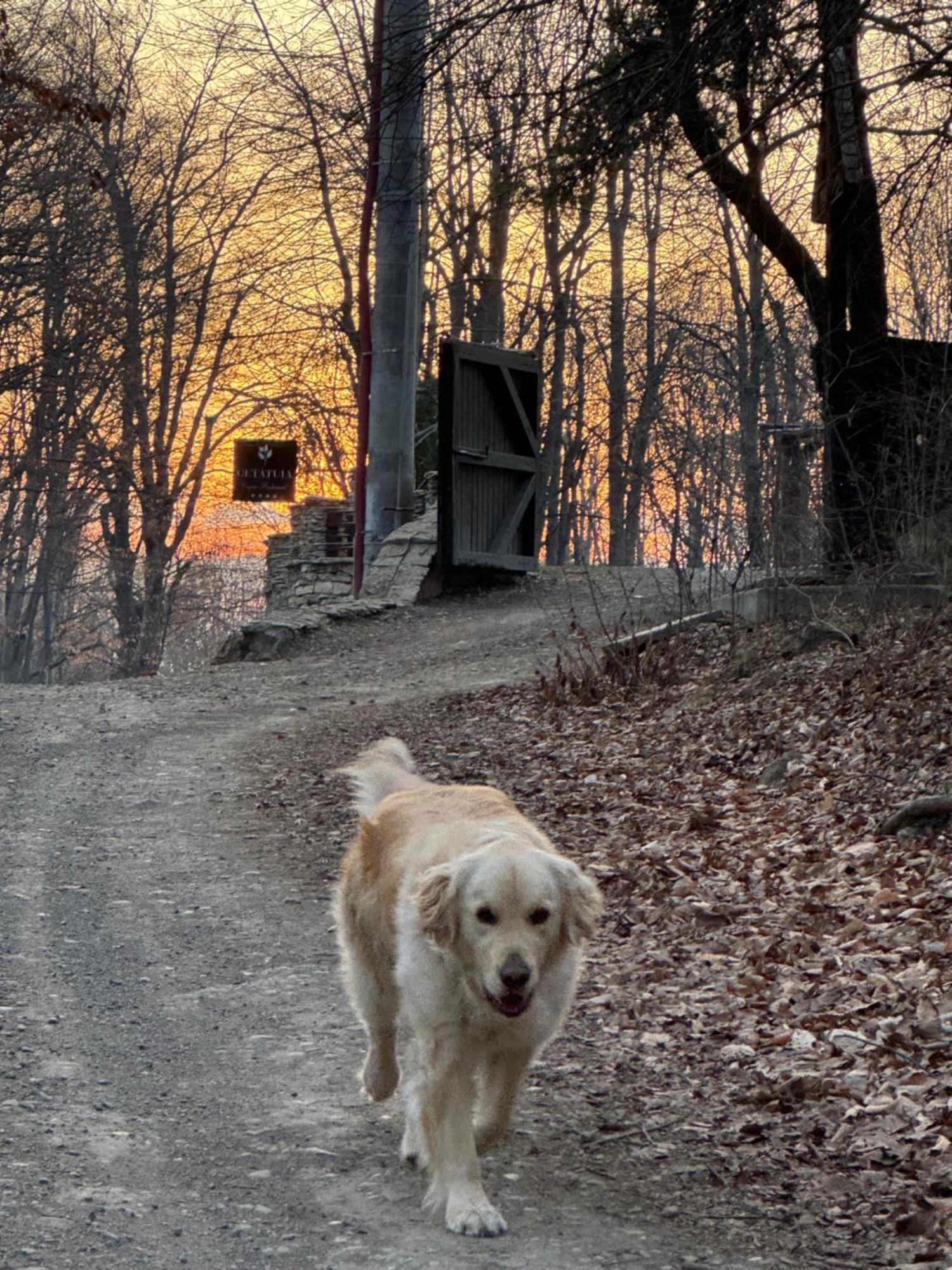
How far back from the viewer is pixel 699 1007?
623 centimetres

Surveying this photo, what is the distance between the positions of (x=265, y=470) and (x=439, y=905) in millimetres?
27766

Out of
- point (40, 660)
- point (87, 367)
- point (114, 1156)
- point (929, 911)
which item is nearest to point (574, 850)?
point (929, 911)

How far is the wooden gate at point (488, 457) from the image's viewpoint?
67.5ft

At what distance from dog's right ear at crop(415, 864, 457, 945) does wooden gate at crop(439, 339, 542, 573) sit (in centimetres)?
1624

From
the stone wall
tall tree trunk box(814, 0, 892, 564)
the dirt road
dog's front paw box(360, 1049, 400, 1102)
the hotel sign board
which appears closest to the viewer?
the dirt road

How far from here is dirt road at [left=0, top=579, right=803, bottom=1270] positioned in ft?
13.2

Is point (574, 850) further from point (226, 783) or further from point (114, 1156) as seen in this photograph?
point (114, 1156)

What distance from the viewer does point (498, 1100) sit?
446cm

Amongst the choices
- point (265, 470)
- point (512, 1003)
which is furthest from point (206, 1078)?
point (265, 470)

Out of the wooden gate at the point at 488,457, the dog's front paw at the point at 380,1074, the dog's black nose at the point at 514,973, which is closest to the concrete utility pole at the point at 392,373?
the wooden gate at the point at 488,457

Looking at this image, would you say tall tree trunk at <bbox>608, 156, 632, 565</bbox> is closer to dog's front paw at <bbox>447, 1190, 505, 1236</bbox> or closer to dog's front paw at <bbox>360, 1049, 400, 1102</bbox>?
dog's front paw at <bbox>360, 1049, 400, 1102</bbox>

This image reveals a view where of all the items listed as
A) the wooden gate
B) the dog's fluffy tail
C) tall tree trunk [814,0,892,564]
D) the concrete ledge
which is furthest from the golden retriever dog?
the wooden gate

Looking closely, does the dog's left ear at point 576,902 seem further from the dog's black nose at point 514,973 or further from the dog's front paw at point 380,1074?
the dog's front paw at point 380,1074

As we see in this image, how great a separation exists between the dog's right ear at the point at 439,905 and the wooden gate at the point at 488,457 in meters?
16.2
